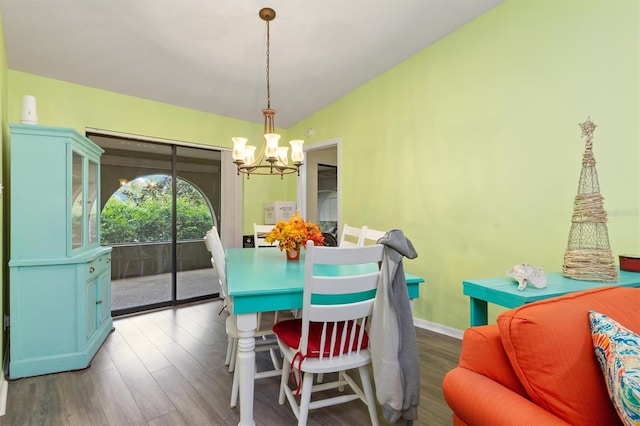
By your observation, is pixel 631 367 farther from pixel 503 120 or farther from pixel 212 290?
pixel 212 290

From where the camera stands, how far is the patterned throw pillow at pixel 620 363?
2.43 ft

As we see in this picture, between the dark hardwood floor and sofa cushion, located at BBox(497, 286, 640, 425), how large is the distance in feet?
3.53

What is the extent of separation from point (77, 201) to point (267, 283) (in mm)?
2039

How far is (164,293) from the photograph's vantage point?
4031 millimetres

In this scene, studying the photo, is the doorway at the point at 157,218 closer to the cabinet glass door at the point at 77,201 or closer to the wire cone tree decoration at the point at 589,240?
the cabinet glass door at the point at 77,201

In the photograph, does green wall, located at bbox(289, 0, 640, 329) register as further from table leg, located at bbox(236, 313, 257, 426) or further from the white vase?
the white vase

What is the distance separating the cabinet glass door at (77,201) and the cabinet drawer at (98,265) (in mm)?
182

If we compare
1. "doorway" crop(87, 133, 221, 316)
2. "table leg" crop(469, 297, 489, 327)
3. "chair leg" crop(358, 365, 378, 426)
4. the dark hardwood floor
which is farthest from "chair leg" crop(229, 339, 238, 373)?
"doorway" crop(87, 133, 221, 316)

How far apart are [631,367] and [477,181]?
84.2 inches

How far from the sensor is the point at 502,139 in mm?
2537

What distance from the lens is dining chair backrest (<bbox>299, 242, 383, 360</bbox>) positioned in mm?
1378

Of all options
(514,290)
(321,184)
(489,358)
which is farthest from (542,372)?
(321,184)

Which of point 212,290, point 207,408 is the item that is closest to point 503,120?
point 207,408

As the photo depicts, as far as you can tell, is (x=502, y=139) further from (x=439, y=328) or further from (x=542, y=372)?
(x=542, y=372)
